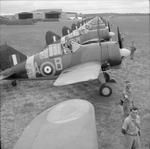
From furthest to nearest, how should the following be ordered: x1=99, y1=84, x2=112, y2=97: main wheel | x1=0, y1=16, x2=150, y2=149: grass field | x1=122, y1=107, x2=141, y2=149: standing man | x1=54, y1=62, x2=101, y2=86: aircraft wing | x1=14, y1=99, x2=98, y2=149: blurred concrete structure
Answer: x1=99, y1=84, x2=112, y2=97: main wheel → x1=54, y1=62, x2=101, y2=86: aircraft wing → x1=0, y1=16, x2=150, y2=149: grass field → x1=122, y1=107, x2=141, y2=149: standing man → x1=14, y1=99, x2=98, y2=149: blurred concrete structure

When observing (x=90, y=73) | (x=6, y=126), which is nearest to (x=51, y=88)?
(x=90, y=73)

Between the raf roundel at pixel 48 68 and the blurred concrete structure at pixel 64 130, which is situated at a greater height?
the blurred concrete structure at pixel 64 130

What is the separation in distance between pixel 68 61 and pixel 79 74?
1284 mm

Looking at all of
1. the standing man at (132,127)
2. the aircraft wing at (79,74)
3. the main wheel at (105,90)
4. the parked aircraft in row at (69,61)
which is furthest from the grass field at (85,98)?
the aircraft wing at (79,74)

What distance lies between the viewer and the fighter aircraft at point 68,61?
9.09m

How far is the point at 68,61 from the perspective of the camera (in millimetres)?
9414

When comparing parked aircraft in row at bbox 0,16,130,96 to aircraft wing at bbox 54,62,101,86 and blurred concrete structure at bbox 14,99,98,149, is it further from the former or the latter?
blurred concrete structure at bbox 14,99,98,149

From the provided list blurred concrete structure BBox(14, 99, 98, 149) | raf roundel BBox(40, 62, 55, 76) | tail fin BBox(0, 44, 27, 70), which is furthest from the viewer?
tail fin BBox(0, 44, 27, 70)

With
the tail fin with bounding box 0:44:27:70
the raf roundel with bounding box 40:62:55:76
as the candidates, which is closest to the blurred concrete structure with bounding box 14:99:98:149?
the raf roundel with bounding box 40:62:55:76

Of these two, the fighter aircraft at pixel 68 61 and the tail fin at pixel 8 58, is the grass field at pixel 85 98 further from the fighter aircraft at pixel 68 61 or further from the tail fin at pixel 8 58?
the tail fin at pixel 8 58

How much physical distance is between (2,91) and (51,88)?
1.92 metres

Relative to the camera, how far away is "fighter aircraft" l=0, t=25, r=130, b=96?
9086 millimetres

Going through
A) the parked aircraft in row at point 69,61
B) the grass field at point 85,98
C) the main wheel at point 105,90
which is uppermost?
the parked aircraft in row at point 69,61

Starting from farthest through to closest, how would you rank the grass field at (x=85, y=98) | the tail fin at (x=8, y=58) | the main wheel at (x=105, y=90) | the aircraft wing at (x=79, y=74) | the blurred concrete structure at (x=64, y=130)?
the tail fin at (x=8, y=58) → the main wheel at (x=105, y=90) → the aircraft wing at (x=79, y=74) → the grass field at (x=85, y=98) → the blurred concrete structure at (x=64, y=130)
